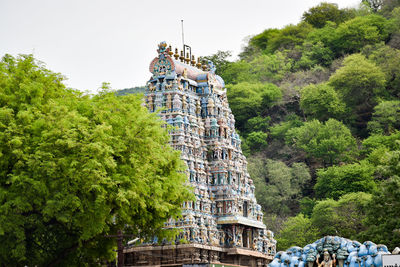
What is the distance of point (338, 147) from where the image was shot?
2793 inches

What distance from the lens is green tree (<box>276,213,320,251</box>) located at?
194 feet

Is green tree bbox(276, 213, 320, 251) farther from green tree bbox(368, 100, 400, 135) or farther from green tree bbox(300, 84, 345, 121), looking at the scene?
green tree bbox(300, 84, 345, 121)

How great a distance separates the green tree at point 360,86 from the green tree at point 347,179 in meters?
12.8

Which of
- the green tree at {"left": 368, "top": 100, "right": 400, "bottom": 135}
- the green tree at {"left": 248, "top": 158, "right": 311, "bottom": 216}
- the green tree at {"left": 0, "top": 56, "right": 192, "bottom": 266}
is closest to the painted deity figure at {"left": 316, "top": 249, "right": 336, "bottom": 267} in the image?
A: the green tree at {"left": 0, "top": 56, "right": 192, "bottom": 266}

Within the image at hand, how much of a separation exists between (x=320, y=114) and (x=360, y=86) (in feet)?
17.0

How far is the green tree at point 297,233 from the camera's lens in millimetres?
59281

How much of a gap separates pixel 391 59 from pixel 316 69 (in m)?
10.2

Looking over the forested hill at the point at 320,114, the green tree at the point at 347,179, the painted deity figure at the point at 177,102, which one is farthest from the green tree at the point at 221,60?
the painted deity figure at the point at 177,102

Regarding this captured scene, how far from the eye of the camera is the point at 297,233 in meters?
61.0

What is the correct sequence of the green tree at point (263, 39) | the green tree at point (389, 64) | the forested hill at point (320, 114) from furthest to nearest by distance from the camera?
the green tree at point (263, 39), the green tree at point (389, 64), the forested hill at point (320, 114)

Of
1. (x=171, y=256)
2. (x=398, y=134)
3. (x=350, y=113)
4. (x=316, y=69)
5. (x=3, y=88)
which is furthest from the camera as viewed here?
(x=316, y=69)

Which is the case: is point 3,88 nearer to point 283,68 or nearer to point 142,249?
point 142,249

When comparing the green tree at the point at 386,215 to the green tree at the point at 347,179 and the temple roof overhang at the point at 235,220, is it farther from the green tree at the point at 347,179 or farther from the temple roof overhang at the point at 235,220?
the green tree at the point at 347,179

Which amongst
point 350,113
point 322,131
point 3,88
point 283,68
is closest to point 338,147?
point 322,131
